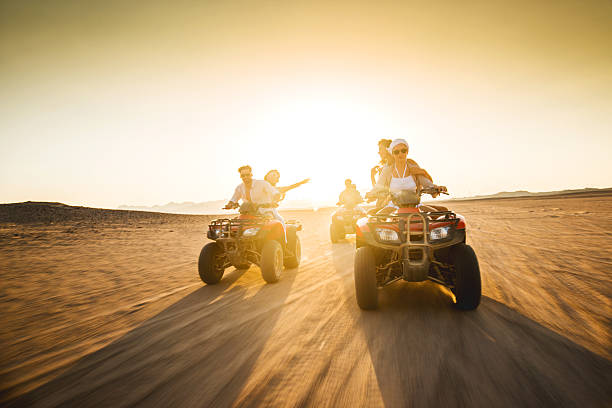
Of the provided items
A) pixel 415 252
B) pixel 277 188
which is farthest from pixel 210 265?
pixel 415 252

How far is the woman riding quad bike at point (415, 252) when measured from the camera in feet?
9.86

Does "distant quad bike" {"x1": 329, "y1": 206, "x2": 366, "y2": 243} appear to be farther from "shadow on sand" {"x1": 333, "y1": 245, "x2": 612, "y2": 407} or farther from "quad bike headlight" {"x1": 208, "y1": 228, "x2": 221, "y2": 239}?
"shadow on sand" {"x1": 333, "y1": 245, "x2": 612, "y2": 407}

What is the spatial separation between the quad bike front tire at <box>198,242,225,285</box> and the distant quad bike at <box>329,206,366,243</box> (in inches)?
216

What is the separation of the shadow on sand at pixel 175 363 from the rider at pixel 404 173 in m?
2.60

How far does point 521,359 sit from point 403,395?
Result: 3.78 ft

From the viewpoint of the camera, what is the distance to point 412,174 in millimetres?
4230

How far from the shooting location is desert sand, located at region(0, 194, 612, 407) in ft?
6.26

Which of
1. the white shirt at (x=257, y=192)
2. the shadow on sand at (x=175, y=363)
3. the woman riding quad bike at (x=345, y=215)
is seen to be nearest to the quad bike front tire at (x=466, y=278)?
the shadow on sand at (x=175, y=363)

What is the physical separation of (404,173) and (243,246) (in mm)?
3097

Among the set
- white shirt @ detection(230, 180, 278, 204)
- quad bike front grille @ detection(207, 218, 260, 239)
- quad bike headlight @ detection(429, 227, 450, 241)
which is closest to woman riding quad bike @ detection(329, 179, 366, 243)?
white shirt @ detection(230, 180, 278, 204)

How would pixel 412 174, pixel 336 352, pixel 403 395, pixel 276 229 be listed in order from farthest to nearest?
pixel 276 229, pixel 412 174, pixel 336 352, pixel 403 395

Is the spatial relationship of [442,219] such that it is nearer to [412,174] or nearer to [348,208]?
[412,174]

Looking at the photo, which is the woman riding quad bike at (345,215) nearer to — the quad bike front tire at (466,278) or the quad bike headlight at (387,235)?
the quad bike headlight at (387,235)

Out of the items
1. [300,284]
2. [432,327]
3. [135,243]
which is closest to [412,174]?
[432,327]
